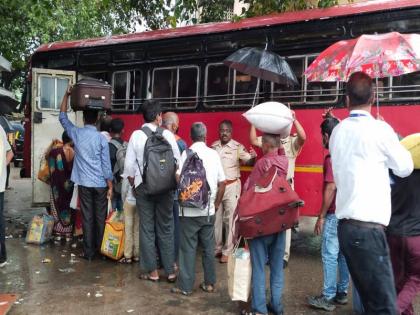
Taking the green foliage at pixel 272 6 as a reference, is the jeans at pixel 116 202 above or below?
below

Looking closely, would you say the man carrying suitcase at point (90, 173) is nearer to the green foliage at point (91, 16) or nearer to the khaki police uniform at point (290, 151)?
the khaki police uniform at point (290, 151)

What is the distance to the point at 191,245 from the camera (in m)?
4.71

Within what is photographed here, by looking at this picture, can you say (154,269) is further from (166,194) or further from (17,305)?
(17,305)

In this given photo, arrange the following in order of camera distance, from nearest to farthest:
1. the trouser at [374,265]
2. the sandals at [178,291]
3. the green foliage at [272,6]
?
the trouser at [374,265], the sandals at [178,291], the green foliage at [272,6]

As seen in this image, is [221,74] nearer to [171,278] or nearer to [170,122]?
[170,122]

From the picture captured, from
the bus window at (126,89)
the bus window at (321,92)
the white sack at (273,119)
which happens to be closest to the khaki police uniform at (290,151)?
the bus window at (321,92)

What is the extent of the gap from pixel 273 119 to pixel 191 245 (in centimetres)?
154

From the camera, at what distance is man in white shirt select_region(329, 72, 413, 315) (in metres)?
2.80

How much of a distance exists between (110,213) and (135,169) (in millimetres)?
1183

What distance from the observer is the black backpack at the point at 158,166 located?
198 inches

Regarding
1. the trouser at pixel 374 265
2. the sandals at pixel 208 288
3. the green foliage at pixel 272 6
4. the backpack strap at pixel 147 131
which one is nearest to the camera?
the trouser at pixel 374 265

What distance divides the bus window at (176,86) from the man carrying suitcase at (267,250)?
320 centimetres

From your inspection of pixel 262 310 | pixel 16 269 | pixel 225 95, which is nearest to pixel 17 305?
pixel 16 269

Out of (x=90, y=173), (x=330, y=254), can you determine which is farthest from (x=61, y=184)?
(x=330, y=254)
